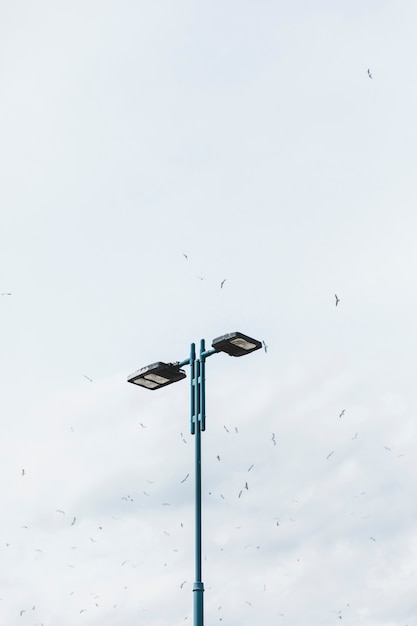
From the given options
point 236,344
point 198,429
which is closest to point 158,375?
point 198,429

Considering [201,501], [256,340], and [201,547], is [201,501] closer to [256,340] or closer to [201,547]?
[201,547]

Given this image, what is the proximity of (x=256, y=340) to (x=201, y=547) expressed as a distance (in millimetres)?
3468

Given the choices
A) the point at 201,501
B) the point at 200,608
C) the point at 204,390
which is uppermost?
the point at 204,390

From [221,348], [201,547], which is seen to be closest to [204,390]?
[221,348]

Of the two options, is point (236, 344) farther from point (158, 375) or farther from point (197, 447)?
point (197, 447)

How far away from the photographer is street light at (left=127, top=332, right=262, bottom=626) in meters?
18.3

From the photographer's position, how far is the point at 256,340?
19391 millimetres

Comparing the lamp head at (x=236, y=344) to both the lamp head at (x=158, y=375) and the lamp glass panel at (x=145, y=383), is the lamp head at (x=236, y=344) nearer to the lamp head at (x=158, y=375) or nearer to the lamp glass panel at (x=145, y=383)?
the lamp head at (x=158, y=375)

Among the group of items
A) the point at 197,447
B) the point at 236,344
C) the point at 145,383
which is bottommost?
the point at 197,447

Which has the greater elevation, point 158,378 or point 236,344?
point 236,344

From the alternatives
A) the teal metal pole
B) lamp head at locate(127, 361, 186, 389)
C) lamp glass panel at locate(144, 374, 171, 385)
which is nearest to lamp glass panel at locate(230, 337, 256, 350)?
the teal metal pole

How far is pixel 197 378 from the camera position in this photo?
64.6ft

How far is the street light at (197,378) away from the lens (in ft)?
60.1

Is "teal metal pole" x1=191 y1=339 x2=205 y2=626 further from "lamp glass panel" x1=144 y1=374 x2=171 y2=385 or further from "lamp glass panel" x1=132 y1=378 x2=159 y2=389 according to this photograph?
"lamp glass panel" x1=132 y1=378 x2=159 y2=389
